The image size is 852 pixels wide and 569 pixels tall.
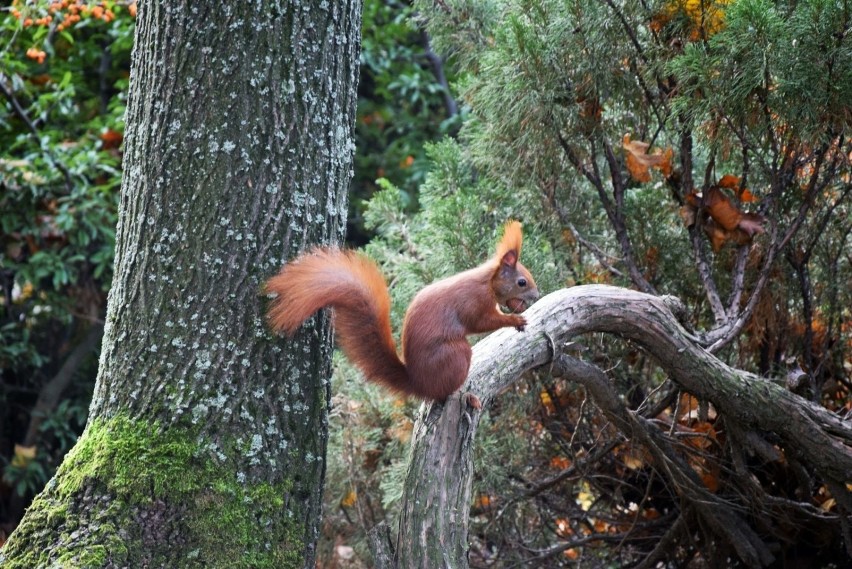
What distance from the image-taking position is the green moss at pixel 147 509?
1.74 metres

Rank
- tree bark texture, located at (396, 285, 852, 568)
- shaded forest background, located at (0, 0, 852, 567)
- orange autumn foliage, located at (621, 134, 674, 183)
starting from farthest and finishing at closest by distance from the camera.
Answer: orange autumn foliage, located at (621, 134, 674, 183), shaded forest background, located at (0, 0, 852, 567), tree bark texture, located at (396, 285, 852, 568)

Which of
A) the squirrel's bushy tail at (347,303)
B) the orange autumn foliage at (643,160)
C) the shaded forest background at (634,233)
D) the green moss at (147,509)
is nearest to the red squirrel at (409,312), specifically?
the squirrel's bushy tail at (347,303)

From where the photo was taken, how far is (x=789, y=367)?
10.4ft

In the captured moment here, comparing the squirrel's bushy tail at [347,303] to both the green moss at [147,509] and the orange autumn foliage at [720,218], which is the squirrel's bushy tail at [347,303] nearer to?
the green moss at [147,509]

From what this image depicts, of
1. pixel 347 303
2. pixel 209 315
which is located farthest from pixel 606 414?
pixel 209 315

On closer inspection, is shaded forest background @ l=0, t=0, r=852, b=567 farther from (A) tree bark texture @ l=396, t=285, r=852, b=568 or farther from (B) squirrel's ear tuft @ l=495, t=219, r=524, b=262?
(B) squirrel's ear tuft @ l=495, t=219, r=524, b=262

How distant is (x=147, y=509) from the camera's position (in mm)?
1763

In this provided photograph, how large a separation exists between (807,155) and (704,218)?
343mm

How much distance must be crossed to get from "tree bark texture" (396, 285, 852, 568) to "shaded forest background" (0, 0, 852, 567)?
12 cm

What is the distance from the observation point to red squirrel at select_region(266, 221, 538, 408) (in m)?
1.80

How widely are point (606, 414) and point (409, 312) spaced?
34.6 inches

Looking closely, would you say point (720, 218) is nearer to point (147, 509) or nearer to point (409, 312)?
point (409, 312)

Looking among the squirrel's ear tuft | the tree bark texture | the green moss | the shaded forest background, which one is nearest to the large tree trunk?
the green moss

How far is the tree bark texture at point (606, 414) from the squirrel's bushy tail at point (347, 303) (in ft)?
0.53
